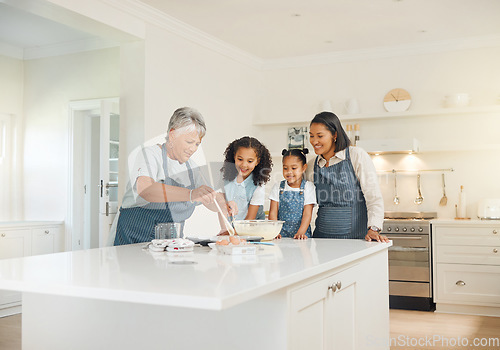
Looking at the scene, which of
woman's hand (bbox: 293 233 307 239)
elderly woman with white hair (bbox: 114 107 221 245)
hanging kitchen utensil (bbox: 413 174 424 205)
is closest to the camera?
elderly woman with white hair (bbox: 114 107 221 245)

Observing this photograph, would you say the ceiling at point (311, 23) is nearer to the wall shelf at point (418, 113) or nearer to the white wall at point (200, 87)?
the white wall at point (200, 87)

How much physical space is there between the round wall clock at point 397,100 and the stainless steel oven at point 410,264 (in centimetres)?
121

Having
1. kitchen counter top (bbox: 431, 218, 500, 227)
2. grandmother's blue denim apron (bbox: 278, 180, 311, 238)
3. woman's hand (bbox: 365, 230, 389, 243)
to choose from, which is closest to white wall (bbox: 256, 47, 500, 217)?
kitchen counter top (bbox: 431, 218, 500, 227)

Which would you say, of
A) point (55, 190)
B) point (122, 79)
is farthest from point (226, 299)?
point (55, 190)

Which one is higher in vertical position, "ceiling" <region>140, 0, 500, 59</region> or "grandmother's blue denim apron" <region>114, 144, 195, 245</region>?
"ceiling" <region>140, 0, 500, 59</region>

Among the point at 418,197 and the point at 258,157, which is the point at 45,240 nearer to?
the point at 258,157

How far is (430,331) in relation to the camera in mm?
4055

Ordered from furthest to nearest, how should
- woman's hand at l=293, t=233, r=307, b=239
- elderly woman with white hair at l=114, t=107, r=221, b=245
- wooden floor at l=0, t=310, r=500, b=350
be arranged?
wooden floor at l=0, t=310, r=500, b=350 → woman's hand at l=293, t=233, r=307, b=239 → elderly woman with white hair at l=114, t=107, r=221, b=245

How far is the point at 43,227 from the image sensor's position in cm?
525

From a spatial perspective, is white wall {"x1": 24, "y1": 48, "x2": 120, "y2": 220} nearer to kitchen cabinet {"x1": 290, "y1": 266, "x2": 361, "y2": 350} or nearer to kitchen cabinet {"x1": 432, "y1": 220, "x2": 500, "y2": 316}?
kitchen cabinet {"x1": 432, "y1": 220, "x2": 500, "y2": 316}

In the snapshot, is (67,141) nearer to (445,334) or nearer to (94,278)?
(445,334)

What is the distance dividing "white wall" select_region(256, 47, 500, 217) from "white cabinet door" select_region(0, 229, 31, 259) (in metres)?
2.83

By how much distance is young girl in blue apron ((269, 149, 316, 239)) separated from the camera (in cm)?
309

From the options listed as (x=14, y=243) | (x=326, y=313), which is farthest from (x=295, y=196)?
(x=14, y=243)
